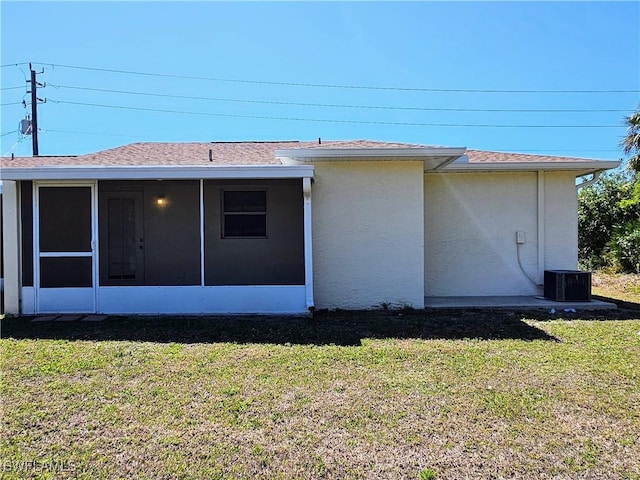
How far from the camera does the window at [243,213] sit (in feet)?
30.3

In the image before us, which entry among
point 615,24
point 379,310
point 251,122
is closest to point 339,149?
point 379,310

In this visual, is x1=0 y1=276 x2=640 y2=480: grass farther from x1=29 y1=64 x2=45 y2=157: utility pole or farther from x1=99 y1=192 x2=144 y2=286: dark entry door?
x1=29 y1=64 x2=45 y2=157: utility pole

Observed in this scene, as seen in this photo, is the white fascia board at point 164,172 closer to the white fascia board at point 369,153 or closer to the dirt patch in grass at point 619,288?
the white fascia board at point 369,153

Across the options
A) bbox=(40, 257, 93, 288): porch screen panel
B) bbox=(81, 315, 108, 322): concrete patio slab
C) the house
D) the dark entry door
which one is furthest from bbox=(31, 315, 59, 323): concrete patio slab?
the dark entry door

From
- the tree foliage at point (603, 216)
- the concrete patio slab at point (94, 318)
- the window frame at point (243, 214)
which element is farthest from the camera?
the tree foliage at point (603, 216)

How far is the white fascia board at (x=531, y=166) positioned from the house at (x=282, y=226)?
0.03m

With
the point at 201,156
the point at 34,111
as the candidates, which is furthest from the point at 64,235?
the point at 34,111

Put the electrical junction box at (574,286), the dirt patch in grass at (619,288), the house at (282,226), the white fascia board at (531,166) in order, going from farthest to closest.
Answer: the dirt patch in grass at (619,288)
the white fascia board at (531,166)
the electrical junction box at (574,286)
the house at (282,226)

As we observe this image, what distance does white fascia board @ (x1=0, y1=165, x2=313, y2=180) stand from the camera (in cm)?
681

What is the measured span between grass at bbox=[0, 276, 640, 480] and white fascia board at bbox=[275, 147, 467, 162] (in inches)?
120

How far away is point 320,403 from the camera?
11.4 ft

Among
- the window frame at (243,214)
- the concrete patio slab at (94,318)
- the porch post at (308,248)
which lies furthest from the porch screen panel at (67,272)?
the porch post at (308,248)

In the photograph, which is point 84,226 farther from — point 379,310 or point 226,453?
point 226,453

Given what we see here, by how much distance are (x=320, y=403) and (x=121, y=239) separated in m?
7.87
